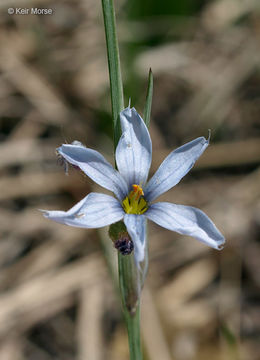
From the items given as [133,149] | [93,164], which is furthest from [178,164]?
[93,164]

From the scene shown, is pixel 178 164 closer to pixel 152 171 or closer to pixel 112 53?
pixel 112 53

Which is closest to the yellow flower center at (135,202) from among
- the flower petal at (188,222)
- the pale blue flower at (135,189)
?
the pale blue flower at (135,189)

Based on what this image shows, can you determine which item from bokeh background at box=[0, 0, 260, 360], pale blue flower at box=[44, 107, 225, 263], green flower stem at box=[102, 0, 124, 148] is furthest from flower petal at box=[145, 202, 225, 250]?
bokeh background at box=[0, 0, 260, 360]

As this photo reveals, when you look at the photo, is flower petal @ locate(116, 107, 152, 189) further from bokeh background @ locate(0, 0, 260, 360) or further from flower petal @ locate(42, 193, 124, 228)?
bokeh background @ locate(0, 0, 260, 360)

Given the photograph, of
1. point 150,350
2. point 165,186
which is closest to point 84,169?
point 165,186

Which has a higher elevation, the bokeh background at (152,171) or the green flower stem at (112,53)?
the green flower stem at (112,53)

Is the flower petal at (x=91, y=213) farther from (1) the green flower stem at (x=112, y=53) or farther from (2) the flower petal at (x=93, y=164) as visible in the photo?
(1) the green flower stem at (x=112, y=53)
